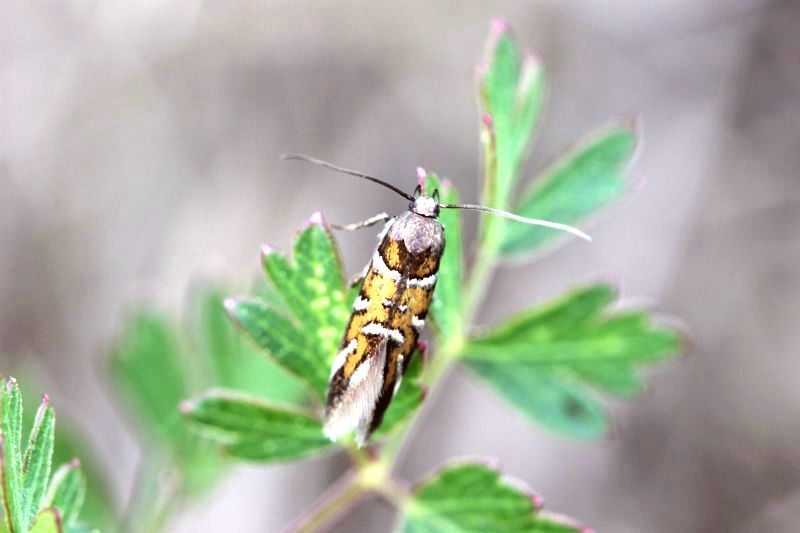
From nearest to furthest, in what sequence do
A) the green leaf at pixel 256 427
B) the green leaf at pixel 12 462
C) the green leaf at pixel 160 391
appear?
the green leaf at pixel 12 462, the green leaf at pixel 256 427, the green leaf at pixel 160 391

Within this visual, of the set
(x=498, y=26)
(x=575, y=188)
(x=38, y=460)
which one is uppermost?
(x=498, y=26)

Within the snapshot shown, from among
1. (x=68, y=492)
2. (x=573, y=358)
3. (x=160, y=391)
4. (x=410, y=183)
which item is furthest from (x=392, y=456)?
(x=410, y=183)

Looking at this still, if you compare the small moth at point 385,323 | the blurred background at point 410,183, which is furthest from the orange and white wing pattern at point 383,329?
the blurred background at point 410,183

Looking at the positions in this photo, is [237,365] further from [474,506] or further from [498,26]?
[498,26]

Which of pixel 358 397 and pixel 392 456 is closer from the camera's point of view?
pixel 358 397

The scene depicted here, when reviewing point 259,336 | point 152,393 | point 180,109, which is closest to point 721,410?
point 152,393

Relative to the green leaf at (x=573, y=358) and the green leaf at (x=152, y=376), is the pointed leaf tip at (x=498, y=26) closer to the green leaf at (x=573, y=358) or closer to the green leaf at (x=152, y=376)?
the green leaf at (x=573, y=358)

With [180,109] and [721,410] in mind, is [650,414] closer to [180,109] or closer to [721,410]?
[721,410]
